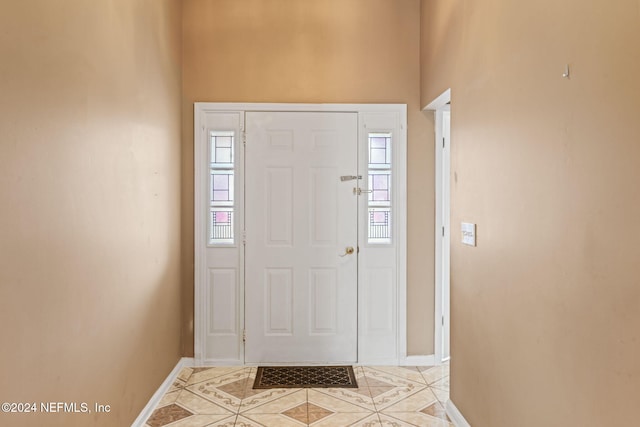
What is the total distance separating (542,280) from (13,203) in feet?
6.27

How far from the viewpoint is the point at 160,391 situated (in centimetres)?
301

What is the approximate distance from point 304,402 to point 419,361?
1.14m

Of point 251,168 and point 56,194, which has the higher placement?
point 251,168

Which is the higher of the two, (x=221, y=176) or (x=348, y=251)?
(x=221, y=176)

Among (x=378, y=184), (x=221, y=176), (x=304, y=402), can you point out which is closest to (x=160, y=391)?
(x=304, y=402)

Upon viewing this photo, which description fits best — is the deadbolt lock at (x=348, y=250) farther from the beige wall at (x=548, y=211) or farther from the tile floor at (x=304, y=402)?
the beige wall at (x=548, y=211)

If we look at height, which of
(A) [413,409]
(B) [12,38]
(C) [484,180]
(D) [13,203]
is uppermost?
(B) [12,38]

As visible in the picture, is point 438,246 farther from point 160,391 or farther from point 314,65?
point 160,391

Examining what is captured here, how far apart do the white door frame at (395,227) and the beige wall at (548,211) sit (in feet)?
2.97

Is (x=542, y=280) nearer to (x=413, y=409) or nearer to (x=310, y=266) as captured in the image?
(x=413, y=409)

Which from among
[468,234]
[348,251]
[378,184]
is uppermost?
[378,184]

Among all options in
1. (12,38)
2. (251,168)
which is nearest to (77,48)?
(12,38)

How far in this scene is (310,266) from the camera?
361 centimetres

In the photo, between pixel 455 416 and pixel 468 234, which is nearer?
pixel 468 234
